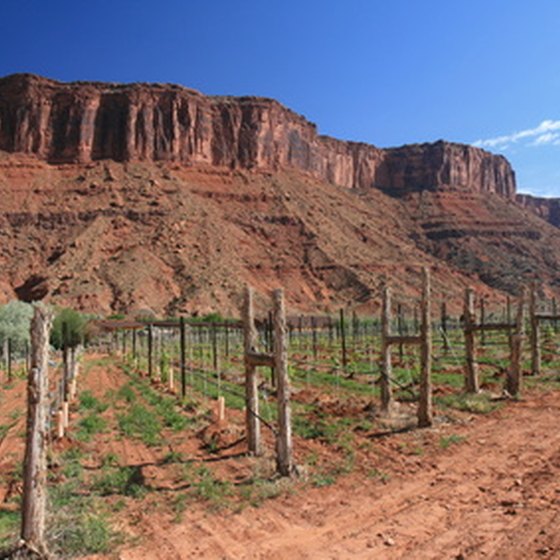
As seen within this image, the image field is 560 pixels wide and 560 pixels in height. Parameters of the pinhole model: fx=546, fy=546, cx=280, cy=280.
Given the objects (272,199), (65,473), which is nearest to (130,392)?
(65,473)

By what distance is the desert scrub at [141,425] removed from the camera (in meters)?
12.4

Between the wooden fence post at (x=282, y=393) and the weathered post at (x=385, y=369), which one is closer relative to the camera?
the wooden fence post at (x=282, y=393)

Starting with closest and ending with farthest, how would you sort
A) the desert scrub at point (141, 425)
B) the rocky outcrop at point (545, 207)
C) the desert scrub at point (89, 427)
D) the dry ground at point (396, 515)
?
the dry ground at point (396, 515) < the desert scrub at point (141, 425) < the desert scrub at point (89, 427) < the rocky outcrop at point (545, 207)

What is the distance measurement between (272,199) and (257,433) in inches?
3519

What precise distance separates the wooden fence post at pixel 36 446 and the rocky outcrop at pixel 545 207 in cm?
18681

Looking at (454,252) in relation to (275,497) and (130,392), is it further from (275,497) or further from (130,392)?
(275,497)

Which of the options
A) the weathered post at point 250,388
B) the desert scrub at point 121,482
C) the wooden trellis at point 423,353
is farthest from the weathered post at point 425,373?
the desert scrub at point 121,482

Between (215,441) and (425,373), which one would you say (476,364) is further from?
(215,441)

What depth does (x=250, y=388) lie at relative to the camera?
35.4 feet

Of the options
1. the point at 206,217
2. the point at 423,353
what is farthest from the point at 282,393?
the point at 206,217

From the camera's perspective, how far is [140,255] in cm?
7569

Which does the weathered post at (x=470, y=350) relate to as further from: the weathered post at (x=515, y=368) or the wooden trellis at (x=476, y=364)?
the weathered post at (x=515, y=368)

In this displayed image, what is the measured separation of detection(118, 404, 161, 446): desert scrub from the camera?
1237 centimetres

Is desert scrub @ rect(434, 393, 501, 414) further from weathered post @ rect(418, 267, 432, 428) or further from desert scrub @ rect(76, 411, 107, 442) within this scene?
desert scrub @ rect(76, 411, 107, 442)
